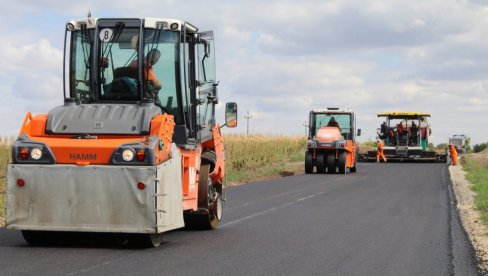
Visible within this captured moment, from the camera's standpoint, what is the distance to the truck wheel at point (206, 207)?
12.5m

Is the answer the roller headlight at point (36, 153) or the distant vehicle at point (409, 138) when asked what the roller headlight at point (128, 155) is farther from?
the distant vehicle at point (409, 138)

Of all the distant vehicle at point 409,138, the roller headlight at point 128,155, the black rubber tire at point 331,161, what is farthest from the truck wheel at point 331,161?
the roller headlight at point 128,155

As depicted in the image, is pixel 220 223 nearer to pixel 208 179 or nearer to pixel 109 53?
pixel 208 179

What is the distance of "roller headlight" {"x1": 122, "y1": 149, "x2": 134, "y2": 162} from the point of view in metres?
10.1

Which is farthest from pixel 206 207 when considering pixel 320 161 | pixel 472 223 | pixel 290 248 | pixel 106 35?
pixel 320 161

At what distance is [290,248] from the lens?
11047mm

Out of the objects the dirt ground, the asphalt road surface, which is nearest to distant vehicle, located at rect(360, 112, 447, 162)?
the dirt ground

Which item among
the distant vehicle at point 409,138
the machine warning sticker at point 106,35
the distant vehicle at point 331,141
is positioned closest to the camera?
the machine warning sticker at point 106,35

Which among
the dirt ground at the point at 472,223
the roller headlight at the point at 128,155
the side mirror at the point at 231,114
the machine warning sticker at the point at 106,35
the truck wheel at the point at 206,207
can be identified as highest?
the machine warning sticker at the point at 106,35

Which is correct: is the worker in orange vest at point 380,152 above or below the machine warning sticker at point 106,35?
below

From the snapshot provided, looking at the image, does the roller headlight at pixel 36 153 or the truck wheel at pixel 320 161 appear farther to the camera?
the truck wheel at pixel 320 161

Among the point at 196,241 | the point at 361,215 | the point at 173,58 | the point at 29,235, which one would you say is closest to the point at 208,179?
the point at 196,241

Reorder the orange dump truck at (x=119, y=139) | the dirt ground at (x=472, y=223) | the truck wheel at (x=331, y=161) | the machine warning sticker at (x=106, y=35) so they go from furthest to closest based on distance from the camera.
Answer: the truck wheel at (x=331, y=161) → the machine warning sticker at (x=106, y=35) → the dirt ground at (x=472, y=223) → the orange dump truck at (x=119, y=139)

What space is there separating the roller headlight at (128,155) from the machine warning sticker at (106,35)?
2.05 metres
